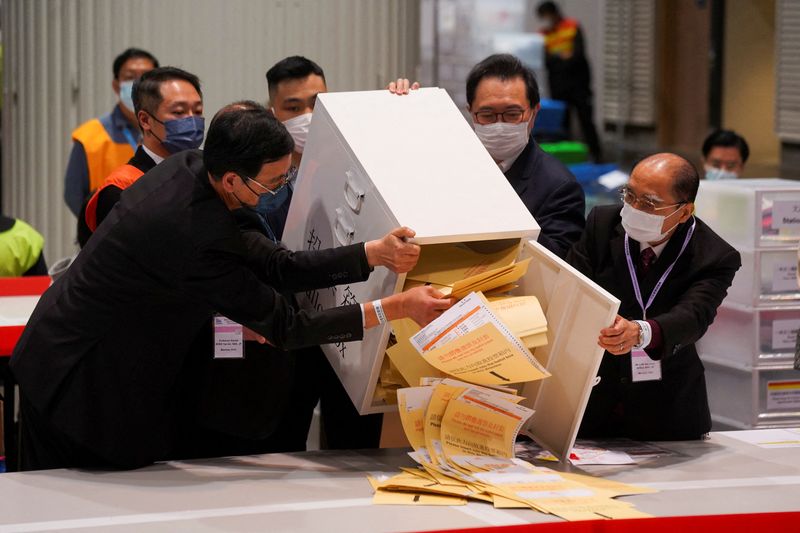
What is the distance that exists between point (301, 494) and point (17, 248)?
93.5 inches

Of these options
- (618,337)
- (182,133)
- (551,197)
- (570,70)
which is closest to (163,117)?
(182,133)

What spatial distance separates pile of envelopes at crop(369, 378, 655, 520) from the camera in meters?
2.57

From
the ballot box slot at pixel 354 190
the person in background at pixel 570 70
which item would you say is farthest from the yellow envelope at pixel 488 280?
the person in background at pixel 570 70

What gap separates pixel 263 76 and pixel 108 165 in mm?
826

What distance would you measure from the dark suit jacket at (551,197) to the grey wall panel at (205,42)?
1.90 m

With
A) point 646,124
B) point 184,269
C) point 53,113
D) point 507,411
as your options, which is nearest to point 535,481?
point 507,411

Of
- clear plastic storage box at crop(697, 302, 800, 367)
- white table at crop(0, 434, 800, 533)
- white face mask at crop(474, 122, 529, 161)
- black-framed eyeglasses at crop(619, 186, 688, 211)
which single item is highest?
white face mask at crop(474, 122, 529, 161)

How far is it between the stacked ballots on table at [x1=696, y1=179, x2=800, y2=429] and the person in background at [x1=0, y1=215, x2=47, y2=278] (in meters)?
2.60

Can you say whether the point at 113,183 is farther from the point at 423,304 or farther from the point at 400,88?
the point at 423,304

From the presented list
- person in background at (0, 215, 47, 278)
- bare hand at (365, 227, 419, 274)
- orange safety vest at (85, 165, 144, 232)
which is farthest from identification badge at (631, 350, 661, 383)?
person in background at (0, 215, 47, 278)

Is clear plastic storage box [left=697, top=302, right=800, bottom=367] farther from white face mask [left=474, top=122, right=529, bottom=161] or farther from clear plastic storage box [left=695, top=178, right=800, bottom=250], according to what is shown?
white face mask [left=474, top=122, right=529, bottom=161]

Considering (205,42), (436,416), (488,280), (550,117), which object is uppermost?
(550,117)

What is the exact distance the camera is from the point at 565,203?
3.40 m

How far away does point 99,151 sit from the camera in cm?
522
